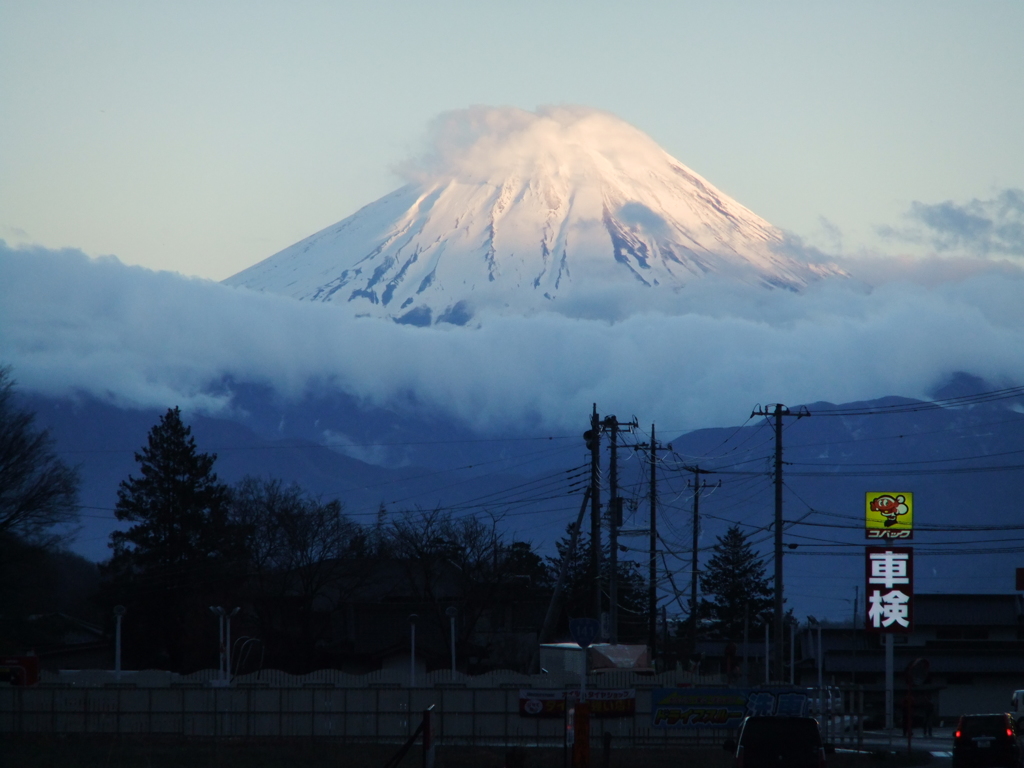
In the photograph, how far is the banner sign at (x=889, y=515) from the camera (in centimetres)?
4919

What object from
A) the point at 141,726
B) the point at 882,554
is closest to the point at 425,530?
the point at 882,554

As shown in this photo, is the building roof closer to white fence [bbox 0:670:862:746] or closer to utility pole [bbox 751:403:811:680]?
utility pole [bbox 751:403:811:680]

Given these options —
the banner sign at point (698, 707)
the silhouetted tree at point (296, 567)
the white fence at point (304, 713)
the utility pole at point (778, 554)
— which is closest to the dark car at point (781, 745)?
the banner sign at point (698, 707)

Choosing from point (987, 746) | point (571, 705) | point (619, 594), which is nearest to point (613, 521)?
point (571, 705)

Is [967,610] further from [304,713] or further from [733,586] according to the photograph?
[304,713]

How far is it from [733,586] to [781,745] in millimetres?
78728

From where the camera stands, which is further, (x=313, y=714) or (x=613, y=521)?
(x=613, y=521)

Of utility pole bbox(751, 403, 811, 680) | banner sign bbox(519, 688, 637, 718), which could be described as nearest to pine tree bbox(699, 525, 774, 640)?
utility pole bbox(751, 403, 811, 680)

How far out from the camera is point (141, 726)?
101 feet

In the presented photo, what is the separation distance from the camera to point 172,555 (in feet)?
205

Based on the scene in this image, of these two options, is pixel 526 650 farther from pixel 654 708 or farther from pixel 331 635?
pixel 654 708

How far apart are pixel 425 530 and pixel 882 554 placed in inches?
1078

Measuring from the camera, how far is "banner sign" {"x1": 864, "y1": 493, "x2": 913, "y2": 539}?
4919cm

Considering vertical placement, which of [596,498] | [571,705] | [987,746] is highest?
[596,498]
